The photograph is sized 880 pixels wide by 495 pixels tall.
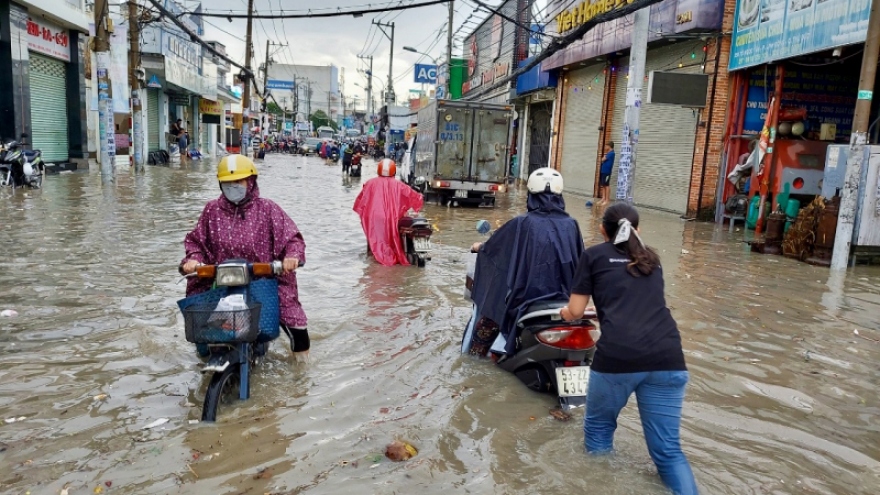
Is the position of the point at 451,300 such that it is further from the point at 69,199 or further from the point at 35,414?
A: the point at 69,199

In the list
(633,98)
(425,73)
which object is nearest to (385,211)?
(633,98)

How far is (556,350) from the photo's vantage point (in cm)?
428

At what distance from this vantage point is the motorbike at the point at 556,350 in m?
4.21

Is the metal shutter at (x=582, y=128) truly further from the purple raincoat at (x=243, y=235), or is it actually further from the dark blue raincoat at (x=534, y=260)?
the purple raincoat at (x=243, y=235)

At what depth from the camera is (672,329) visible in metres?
3.28

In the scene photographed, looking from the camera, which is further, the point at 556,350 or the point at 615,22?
the point at 615,22

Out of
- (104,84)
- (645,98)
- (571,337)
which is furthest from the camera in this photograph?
(645,98)

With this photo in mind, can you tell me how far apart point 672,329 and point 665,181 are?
1644cm

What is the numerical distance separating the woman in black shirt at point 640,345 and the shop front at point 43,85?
18961mm

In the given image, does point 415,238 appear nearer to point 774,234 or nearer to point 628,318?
point 628,318

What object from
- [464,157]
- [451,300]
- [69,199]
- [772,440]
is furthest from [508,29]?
[772,440]

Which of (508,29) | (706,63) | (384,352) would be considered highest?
(508,29)

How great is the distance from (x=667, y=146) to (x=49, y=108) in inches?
753

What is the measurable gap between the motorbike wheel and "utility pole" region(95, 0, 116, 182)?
52.8 feet
